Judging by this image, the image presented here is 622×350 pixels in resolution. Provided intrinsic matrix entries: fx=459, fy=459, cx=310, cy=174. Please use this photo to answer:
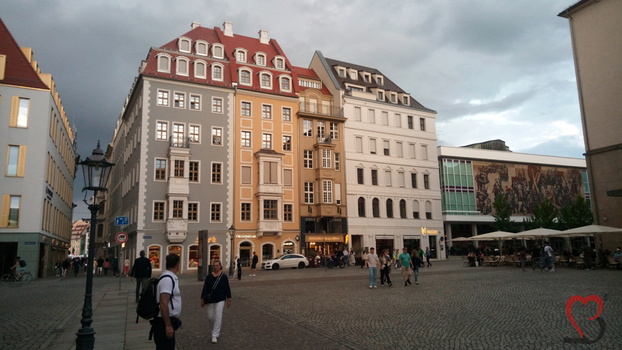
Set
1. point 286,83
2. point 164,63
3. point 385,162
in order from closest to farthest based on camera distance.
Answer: point 164,63, point 286,83, point 385,162

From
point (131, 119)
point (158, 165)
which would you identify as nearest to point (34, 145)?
point (158, 165)

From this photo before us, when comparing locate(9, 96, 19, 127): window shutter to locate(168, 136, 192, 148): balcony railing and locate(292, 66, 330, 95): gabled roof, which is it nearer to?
locate(168, 136, 192, 148): balcony railing

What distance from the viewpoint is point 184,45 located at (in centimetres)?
4525

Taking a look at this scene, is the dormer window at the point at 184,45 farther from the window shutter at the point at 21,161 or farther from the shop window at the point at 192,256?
the shop window at the point at 192,256

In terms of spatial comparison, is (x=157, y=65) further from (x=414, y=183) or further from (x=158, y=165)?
(x=414, y=183)

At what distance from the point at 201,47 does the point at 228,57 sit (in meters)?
3.25

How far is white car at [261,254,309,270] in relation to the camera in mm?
41344

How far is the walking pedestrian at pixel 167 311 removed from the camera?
5816 millimetres

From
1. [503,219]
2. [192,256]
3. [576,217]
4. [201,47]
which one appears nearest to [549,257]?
[503,219]

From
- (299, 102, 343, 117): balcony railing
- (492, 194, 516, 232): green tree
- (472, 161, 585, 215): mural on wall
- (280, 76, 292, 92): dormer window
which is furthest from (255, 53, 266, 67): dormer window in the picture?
(472, 161, 585, 215): mural on wall

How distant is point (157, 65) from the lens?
4278cm

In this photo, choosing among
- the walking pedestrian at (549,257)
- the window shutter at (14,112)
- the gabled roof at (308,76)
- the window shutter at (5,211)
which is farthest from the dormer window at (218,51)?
the walking pedestrian at (549,257)

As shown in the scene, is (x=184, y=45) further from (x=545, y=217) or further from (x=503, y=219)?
(x=545, y=217)

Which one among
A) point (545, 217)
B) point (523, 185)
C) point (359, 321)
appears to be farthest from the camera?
point (523, 185)
